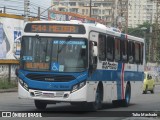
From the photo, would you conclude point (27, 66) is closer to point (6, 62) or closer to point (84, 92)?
point (84, 92)

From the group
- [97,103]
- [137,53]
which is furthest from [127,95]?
[97,103]

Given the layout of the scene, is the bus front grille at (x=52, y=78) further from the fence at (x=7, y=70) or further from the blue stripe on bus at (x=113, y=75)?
the fence at (x=7, y=70)

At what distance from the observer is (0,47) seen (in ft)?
128

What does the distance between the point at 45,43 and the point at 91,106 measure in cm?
301

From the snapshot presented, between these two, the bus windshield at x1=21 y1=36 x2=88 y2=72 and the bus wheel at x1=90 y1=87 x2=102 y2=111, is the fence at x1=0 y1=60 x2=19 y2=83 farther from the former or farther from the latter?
the bus windshield at x1=21 y1=36 x2=88 y2=72

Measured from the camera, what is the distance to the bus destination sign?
18156mm

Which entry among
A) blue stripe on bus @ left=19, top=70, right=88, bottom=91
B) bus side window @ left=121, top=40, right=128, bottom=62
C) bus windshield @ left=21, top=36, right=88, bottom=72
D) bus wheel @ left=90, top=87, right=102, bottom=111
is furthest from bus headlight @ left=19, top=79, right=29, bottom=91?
bus side window @ left=121, top=40, right=128, bottom=62

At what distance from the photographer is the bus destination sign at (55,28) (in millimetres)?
18156

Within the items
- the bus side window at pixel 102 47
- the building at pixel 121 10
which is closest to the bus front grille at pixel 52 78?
the bus side window at pixel 102 47

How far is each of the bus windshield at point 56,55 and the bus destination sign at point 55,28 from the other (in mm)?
302

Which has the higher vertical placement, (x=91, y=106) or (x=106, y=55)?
(x=106, y=55)

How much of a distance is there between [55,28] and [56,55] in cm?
107

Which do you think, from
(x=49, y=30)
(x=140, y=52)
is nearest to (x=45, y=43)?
(x=49, y=30)

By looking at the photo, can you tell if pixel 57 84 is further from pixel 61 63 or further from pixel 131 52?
pixel 131 52
